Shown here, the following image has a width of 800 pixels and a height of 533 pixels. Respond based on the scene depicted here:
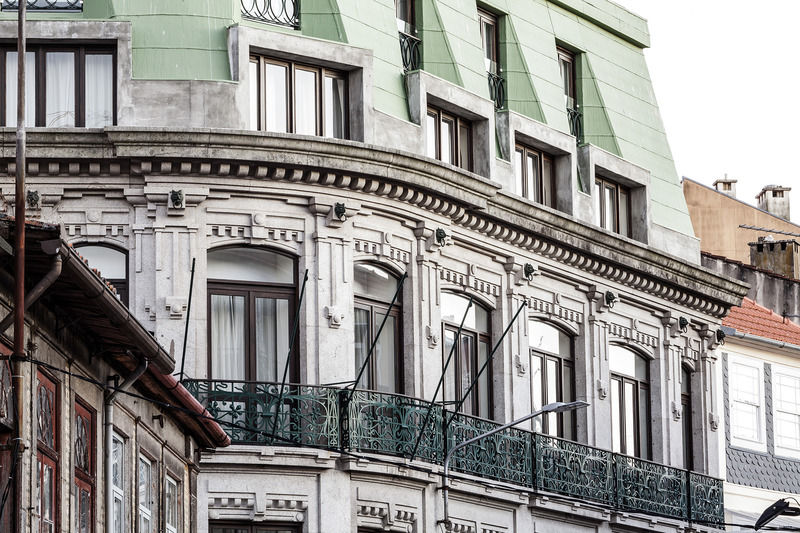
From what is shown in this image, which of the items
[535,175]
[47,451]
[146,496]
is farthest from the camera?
[535,175]

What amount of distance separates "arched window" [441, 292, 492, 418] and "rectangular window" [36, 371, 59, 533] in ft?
60.0

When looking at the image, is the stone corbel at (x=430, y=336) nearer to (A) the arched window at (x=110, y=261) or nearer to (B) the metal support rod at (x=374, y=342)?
(B) the metal support rod at (x=374, y=342)

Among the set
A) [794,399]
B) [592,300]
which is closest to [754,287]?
[794,399]

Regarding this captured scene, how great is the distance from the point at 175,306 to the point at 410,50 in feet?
24.5

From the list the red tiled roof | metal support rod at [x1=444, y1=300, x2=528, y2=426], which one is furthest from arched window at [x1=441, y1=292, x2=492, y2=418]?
the red tiled roof

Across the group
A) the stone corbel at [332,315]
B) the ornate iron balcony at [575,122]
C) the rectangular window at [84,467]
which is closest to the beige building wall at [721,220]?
the ornate iron balcony at [575,122]

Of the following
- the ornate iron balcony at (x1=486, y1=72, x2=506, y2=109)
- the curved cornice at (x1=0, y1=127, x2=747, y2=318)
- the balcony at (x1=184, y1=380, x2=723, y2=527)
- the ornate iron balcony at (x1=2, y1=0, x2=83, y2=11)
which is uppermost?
the ornate iron balcony at (x1=486, y1=72, x2=506, y2=109)

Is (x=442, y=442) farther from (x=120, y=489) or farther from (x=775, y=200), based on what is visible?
(x=775, y=200)

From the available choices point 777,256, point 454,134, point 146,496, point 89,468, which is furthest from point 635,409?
point 89,468

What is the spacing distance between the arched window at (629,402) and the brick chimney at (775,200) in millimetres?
26014

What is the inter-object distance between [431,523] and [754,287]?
77.1 feet

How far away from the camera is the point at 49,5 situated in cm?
4250

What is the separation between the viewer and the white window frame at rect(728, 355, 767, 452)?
54.8 metres

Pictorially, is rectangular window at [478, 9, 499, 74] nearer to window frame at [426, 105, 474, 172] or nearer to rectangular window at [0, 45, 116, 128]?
window frame at [426, 105, 474, 172]
